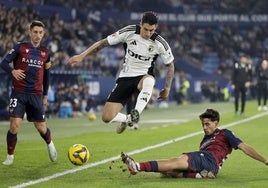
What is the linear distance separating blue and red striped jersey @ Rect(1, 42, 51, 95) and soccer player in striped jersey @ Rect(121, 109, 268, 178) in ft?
8.73

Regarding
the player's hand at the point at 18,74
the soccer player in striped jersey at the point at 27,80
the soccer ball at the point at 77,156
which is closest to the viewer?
the soccer ball at the point at 77,156

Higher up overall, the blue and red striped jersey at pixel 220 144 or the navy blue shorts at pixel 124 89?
the navy blue shorts at pixel 124 89

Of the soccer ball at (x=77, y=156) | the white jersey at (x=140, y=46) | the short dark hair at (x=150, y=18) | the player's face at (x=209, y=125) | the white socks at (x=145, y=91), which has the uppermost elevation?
the short dark hair at (x=150, y=18)

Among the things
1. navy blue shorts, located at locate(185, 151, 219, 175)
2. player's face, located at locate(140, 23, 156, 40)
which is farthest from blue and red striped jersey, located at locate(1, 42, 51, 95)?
navy blue shorts, located at locate(185, 151, 219, 175)

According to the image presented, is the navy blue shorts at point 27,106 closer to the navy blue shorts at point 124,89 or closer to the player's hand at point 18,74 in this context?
the player's hand at point 18,74

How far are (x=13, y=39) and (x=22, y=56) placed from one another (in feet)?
53.7

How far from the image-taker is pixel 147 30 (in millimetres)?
10914

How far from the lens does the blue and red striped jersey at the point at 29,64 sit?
10.8 meters

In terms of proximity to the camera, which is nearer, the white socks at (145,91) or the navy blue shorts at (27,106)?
the navy blue shorts at (27,106)

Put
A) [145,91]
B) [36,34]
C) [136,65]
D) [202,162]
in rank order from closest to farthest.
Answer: [202,162], [36,34], [145,91], [136,65]

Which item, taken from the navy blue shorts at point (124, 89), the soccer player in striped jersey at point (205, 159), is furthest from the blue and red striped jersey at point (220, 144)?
the navy blue shorts at point (124, 89)

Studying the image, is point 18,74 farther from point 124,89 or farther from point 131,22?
point 131,22

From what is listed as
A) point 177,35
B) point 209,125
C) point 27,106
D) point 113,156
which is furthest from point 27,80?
point 177,35

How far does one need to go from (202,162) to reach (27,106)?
10.7ft
